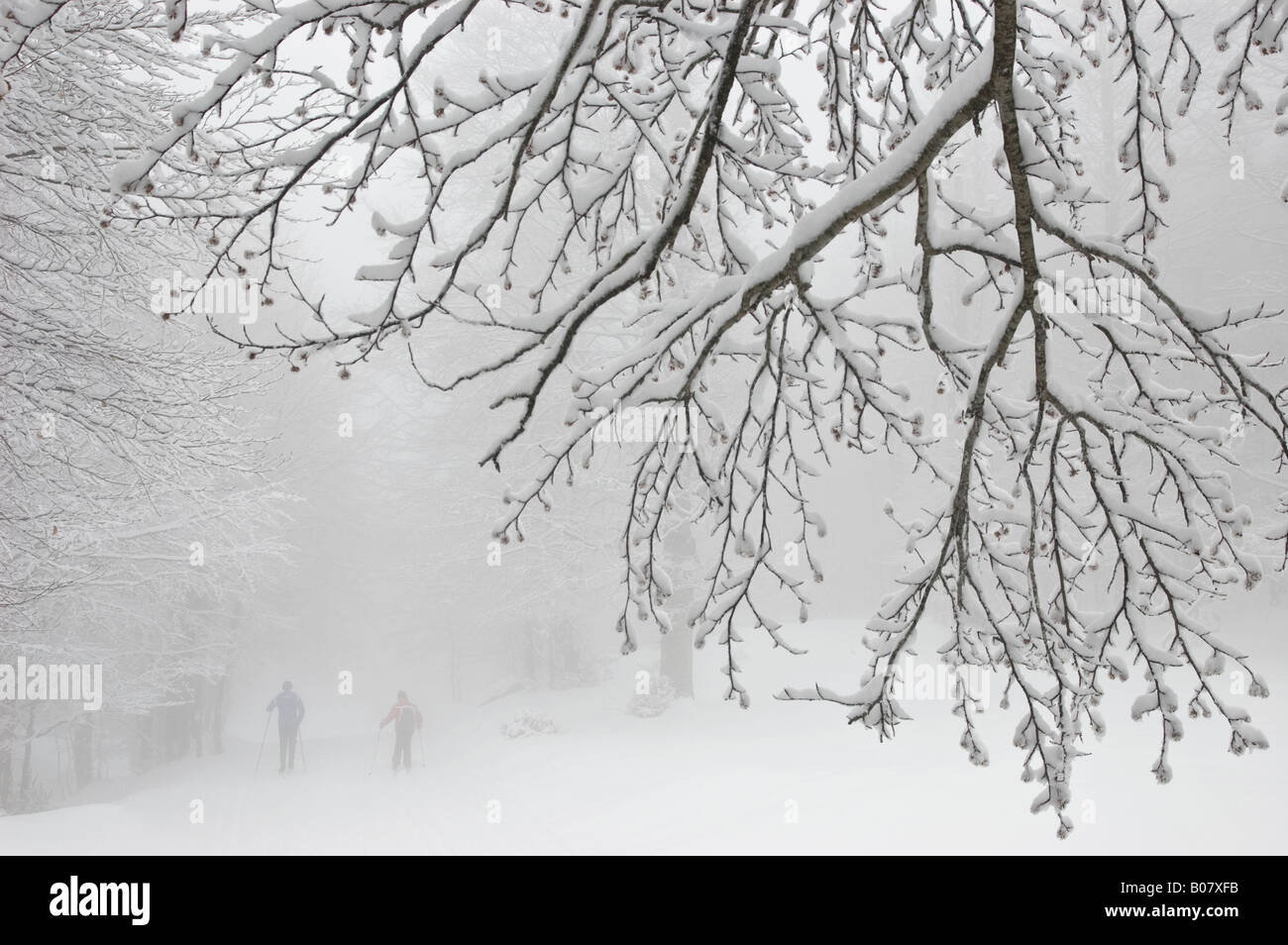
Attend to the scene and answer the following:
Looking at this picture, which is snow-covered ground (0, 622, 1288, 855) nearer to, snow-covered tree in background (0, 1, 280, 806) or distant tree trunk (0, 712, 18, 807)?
snow-covered tree in background (0, 1, 280, 806)

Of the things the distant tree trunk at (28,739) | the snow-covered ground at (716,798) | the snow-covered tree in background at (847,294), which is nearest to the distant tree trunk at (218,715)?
the distant tree trunk at (28,739)

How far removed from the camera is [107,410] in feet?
20.2

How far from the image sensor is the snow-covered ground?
688cm

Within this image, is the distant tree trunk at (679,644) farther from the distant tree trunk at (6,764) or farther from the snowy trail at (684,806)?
the distant tree trunk at (6,764)

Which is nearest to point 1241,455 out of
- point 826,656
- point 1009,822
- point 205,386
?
point 826,656

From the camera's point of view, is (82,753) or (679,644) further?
(82,753)

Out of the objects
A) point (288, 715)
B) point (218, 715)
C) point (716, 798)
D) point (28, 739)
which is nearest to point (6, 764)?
point (28, 739)

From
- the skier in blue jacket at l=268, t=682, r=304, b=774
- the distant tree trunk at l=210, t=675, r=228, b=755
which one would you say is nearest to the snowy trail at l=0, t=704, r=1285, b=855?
the skier in blue jacket at l=268, t=682, r=304, b=774

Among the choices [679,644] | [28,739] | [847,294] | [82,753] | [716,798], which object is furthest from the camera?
[82,753]

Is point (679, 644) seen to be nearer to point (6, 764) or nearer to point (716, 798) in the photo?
point (716, 798)

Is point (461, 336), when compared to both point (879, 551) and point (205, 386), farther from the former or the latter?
point (879, 551)

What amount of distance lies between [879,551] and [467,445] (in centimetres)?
2088

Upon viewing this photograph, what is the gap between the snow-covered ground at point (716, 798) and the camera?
6879mm

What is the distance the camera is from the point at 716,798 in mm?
8305
